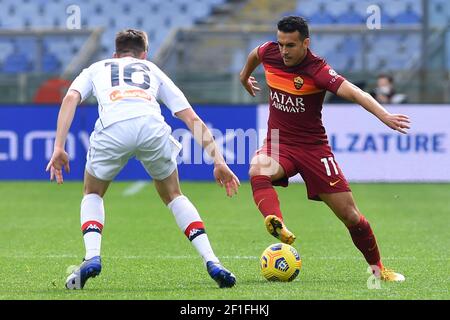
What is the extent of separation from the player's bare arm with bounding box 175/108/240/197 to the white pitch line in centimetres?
862

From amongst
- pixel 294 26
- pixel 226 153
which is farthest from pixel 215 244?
pixel 226 153

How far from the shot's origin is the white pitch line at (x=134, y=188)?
52.0 feet

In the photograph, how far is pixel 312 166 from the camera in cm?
788

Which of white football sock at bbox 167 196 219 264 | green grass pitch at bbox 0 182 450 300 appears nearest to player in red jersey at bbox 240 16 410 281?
green grass pitch at bbox 0 182 450 300

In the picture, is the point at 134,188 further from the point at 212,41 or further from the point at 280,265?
the point at 280,265

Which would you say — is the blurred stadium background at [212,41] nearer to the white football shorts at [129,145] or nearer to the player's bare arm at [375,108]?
the player's bare arm at [375,108]

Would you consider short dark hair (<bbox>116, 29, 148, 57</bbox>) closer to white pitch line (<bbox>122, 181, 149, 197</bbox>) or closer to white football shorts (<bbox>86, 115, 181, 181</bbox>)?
white football shorts (<bbox>86, 115, 181, 181</bbox>)

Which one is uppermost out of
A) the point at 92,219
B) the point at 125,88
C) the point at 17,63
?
the point at 125,88

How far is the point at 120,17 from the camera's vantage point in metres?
21.6

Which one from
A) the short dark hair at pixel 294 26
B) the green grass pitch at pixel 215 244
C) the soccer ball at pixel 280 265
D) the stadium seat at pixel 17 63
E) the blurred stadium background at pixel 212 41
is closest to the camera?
the green grass pitch at pixel 215 244

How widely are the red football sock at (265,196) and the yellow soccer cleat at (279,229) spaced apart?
0.12 metres

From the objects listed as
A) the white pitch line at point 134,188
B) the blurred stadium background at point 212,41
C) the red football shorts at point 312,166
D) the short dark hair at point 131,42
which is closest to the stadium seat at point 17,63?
the blurred stadium background at point 212,41

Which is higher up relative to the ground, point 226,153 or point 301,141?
point 301,141

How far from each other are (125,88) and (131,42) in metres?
0.34
